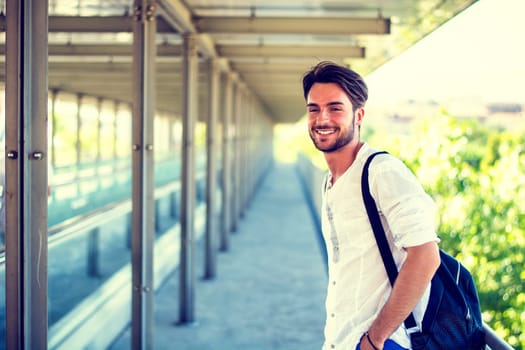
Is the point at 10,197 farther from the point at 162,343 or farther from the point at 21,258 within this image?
the point at 162,343

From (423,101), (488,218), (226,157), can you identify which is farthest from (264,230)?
(423,101)

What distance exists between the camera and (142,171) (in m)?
5.06

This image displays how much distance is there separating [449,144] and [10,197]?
7.11 metres

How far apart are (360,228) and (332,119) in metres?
0.43

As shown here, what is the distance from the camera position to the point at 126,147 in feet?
71.4

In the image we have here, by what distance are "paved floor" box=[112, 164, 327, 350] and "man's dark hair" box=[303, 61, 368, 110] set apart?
4659 mm

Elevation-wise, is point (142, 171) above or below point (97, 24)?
below

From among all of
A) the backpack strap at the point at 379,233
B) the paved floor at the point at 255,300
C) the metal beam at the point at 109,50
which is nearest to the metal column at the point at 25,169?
the backpack strap at the point at 379,233

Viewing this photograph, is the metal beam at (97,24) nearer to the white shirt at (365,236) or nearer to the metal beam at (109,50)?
the metal beam at (109,50)

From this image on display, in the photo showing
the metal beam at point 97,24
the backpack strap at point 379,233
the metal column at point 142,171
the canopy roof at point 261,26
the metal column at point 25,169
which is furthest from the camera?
the canopy roof at point 261,26

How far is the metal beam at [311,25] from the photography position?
23.0 ft

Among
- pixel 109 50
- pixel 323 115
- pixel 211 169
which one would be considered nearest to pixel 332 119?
pixel 323 115

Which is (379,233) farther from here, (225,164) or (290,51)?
(225,164)

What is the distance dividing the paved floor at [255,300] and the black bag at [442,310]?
4523 mm
